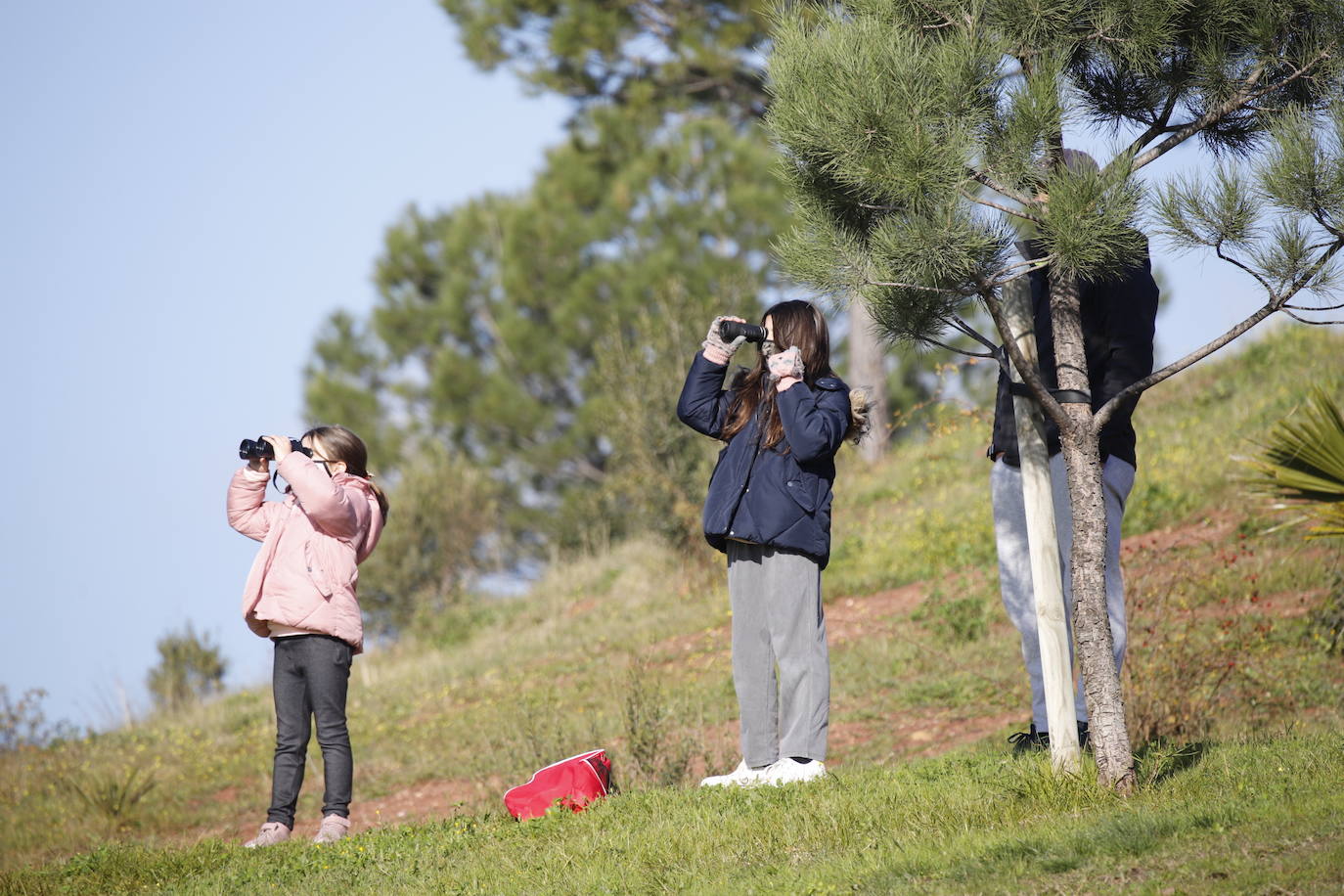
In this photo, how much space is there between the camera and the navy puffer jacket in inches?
192

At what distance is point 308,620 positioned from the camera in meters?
5.22

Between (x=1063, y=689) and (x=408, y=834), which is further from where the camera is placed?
(x=408, y=834)

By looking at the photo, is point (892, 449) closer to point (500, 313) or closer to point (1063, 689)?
point (500, 313)

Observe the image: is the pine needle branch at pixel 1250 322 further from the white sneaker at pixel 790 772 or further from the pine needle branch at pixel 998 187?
the white sneaker at pixel 790 772

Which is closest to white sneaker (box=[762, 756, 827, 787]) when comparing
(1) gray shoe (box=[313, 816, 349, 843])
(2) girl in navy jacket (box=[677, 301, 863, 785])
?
(2) girl in navy jacket (box=[677, 301, 863, 785])

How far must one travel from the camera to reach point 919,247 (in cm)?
410

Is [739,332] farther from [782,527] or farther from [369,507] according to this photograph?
[369,507]

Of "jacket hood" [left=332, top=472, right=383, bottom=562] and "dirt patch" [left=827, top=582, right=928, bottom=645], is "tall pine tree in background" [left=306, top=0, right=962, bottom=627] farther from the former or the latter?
"jacket hood" [left=332, top=472, right=383, bottom=562]

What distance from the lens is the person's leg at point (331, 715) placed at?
207 inches

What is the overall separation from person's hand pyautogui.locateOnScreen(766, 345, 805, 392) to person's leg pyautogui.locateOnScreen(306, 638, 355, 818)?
2112 mm

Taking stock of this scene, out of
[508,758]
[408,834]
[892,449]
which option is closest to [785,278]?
[408,834]

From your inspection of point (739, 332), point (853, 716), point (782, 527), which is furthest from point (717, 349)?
point (853, 716)

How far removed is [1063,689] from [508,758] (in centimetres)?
337

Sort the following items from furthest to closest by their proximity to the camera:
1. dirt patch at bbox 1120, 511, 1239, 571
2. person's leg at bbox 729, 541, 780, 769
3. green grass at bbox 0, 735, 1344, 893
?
dirt patch at bbox 1120, 511, 1239, 571
person's leg at bbox 729, 541, 780, 769
green grass at bbox 0, 735, 1344, 893
